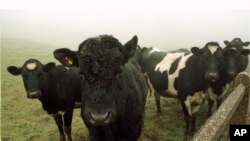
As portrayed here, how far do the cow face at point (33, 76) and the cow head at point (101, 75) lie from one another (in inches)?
137

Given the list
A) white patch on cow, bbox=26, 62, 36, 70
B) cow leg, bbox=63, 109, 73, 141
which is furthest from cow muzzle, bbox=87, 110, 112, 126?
cow leg, bbox=63, 109, 73, 141

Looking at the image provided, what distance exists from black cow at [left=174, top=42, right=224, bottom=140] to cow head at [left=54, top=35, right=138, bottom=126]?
12.7ft

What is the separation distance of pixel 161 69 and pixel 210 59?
1.89 meters

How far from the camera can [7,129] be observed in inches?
347

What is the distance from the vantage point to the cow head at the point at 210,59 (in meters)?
6.84

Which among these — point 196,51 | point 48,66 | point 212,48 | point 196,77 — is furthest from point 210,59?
point 48,66

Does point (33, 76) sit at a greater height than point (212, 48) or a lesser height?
lesser

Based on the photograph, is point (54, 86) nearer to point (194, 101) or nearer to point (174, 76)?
point (174, 76)

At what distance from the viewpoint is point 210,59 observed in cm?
702

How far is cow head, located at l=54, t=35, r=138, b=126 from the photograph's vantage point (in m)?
3.08

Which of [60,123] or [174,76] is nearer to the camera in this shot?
[60,123]

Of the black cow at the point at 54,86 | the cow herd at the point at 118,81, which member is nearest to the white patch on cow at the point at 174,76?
the cow herd at the point at 118,81

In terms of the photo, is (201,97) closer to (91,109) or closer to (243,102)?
(243,102)

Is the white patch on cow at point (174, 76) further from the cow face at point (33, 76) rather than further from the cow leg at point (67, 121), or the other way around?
the cow face at point (33, 76)
